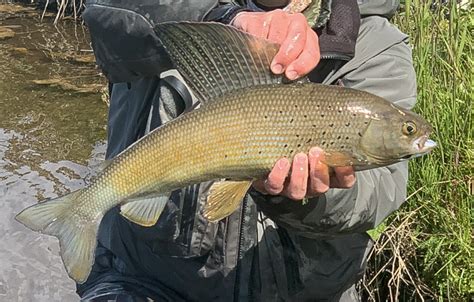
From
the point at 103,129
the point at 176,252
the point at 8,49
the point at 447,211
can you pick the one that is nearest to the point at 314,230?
the point at 176,252

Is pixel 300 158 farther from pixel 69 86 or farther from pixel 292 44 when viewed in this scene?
pixel 69 86

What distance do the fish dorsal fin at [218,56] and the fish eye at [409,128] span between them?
1.18 feet

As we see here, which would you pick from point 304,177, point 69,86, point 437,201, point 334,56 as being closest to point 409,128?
point 304,177

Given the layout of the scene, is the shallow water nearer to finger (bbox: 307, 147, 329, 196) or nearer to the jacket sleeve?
the jacket sleeve

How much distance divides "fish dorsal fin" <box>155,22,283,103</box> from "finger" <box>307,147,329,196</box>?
0.23m

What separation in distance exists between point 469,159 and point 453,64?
52 centimetres

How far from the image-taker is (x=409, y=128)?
2094 mm

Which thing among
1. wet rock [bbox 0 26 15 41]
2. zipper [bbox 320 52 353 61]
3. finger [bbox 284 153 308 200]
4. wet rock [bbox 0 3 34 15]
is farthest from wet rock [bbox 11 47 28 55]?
finger [bbox 284 153 308 200]

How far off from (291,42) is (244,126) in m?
0.26

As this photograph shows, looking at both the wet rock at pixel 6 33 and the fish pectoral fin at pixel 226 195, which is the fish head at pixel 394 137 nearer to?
the fish pectoral fin at pixel 226 195

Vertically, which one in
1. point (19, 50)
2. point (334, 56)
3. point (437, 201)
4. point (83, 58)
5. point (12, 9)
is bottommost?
point (12, 9)

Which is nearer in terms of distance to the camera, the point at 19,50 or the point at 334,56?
the point at 334,56

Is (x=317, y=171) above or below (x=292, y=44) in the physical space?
below

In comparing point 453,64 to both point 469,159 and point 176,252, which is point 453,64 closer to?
point 469,159
